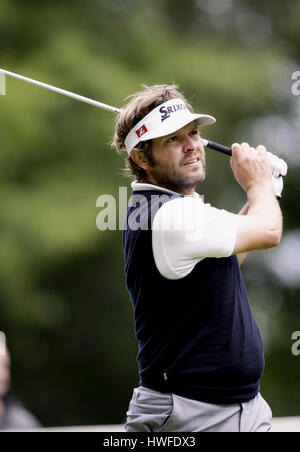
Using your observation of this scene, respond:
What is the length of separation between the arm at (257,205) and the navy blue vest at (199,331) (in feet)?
0.48

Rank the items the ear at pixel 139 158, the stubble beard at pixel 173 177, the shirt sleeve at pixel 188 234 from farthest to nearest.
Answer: the ear at pixel 139 158
the stubble beard at pixel 173 177
the shirt sleeve at pixel 188 234

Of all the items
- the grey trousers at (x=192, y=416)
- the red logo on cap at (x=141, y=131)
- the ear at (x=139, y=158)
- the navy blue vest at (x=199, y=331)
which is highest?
the red logo on cap at (x=141, y=131)

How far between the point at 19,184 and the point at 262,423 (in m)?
5.21

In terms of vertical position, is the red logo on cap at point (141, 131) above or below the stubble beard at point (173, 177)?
above

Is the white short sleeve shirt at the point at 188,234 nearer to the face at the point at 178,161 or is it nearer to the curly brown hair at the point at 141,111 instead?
the face at the point at 178,161

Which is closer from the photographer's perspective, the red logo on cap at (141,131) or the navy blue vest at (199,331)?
the navy blue vest at (199,331)

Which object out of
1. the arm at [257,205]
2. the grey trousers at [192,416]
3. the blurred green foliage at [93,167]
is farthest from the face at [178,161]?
the blurred green foliage at [93,167]

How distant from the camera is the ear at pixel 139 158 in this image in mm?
3180

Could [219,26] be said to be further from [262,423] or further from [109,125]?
[262,423]

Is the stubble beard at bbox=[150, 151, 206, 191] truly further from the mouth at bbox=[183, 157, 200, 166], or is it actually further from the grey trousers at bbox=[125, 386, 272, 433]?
the grey trousers at bbox=[125, 386, 272, 433]

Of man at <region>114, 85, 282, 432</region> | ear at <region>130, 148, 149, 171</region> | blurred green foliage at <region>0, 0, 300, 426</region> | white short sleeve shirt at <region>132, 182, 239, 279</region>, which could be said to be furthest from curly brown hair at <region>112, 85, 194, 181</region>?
blurred green foliage at <region>0, 0, 300, 426</region>

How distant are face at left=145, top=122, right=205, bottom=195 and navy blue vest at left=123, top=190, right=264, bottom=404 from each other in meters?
0.21

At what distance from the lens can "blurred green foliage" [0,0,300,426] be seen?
24.8 ft
